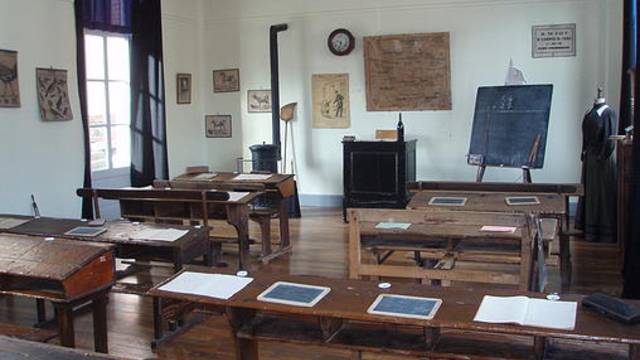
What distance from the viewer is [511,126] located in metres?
7.42

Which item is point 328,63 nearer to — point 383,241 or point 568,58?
point 568,58

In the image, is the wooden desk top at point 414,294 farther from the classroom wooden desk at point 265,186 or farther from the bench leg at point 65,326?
the classroom wooden desk at point 265,186

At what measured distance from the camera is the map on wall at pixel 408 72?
8.30 m

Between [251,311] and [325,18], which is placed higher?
[325,18]

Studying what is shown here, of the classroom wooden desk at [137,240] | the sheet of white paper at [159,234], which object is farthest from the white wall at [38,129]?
the sheet of white paper at [159,234]

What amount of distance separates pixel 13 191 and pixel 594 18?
6.43 m

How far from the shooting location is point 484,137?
300 inches

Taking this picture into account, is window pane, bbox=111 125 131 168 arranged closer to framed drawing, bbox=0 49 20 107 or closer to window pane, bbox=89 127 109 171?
window pane, bbox=89 127 109 171

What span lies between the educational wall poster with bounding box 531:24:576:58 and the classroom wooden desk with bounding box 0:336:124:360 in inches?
281

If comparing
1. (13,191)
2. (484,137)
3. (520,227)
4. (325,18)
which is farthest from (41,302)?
(325,18)

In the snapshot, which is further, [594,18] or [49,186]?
[594,18]

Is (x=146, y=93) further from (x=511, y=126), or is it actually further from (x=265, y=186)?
(x=511, y=126)

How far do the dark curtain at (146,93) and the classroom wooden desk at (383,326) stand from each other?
531 cm

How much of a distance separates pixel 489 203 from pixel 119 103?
195 inches
